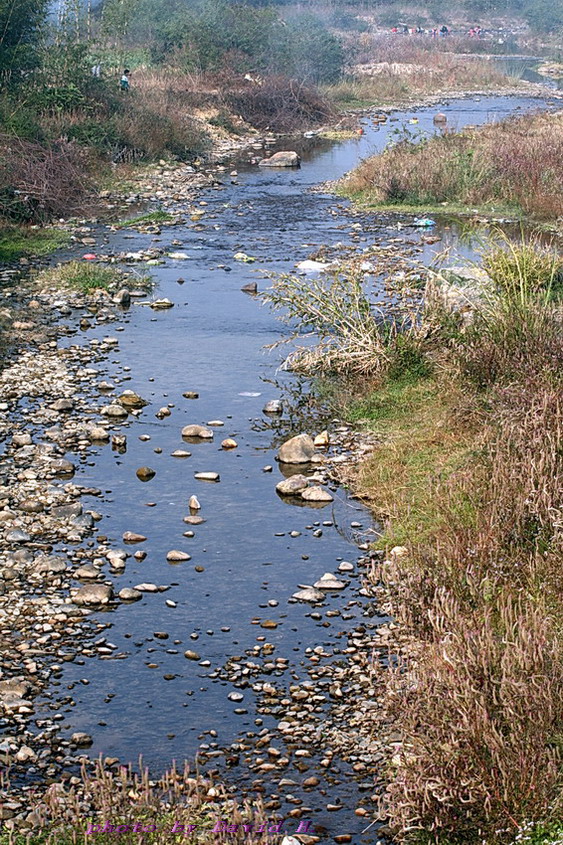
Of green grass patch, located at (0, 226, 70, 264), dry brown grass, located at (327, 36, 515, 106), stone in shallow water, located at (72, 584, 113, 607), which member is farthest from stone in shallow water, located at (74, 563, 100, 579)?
dry brown grass, located at (327, 36, 515, 106)

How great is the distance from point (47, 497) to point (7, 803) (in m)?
2.82

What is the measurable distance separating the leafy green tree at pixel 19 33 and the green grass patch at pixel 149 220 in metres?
4.00

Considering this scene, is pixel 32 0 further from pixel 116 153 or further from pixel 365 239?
pixel 365 239

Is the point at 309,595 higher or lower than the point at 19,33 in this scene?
lower

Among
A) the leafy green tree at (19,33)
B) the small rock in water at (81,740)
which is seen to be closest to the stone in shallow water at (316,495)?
the small rock in water at (81,740)

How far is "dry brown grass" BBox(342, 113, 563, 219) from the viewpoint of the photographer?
1527 cm

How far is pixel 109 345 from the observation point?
31.7ft

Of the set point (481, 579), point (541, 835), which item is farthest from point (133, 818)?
point (481, 579)

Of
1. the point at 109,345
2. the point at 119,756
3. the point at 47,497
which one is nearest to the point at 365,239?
the point at 109,345

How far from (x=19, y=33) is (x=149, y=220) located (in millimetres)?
5153

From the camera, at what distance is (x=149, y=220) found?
1530 cm

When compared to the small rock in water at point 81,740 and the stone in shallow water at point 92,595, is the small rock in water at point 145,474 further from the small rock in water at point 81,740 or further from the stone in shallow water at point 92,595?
the small rock in water at point 81,740

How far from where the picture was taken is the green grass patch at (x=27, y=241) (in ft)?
42.5

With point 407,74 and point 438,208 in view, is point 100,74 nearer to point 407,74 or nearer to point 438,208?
point 438,208
